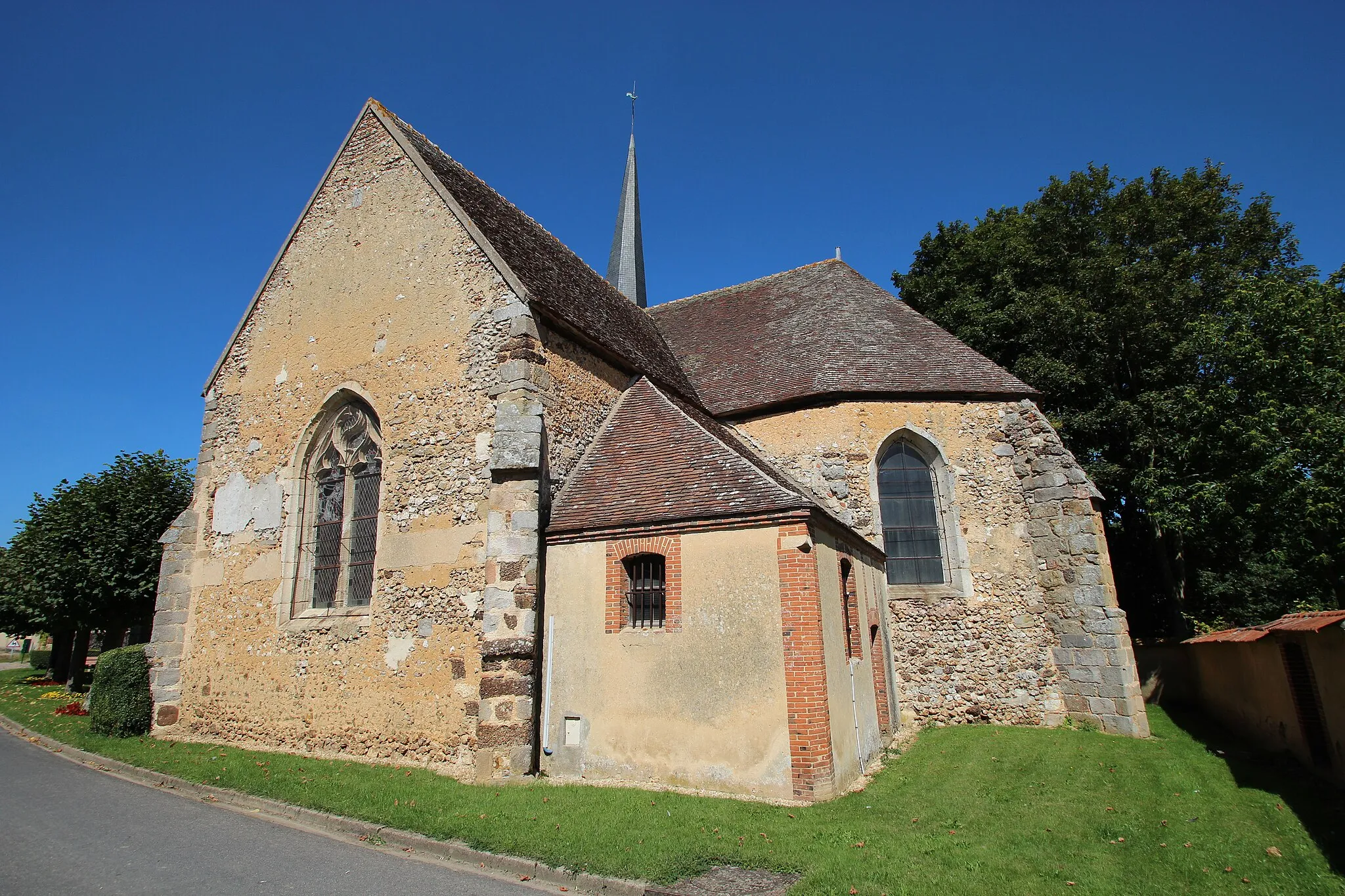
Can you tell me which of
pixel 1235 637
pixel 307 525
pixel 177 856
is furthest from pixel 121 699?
pixel 1235 637

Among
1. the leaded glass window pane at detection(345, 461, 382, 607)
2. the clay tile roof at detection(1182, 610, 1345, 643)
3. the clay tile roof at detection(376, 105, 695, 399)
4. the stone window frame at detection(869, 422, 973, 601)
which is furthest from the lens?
the stone window frame at detection(869, 422, 973, 601)

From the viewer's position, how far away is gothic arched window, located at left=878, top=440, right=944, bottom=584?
45.0ft

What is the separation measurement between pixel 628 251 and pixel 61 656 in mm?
26164

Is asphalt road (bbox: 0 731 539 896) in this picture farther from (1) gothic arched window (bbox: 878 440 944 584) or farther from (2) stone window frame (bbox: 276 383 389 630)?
(1) gothic arched window (bbox: 878 440 944 584)

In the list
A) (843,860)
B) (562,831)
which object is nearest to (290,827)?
(562,831)

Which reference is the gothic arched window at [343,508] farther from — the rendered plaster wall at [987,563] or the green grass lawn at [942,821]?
the rendered plaster wall at [987,563]

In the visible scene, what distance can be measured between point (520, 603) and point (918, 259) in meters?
21.8

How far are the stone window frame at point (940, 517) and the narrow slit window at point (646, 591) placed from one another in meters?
5.60

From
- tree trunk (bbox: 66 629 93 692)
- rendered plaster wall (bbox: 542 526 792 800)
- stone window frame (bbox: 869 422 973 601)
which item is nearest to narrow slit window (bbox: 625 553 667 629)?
rendered plaster wall (bbox: 542 526 792 800)

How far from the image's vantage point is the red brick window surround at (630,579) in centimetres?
906

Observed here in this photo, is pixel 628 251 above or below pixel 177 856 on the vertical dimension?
above

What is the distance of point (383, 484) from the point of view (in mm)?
11320

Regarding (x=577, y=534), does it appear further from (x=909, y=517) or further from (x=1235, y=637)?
(x=1235, y=637)

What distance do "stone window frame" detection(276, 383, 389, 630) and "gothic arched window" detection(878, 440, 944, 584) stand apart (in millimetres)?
9195
